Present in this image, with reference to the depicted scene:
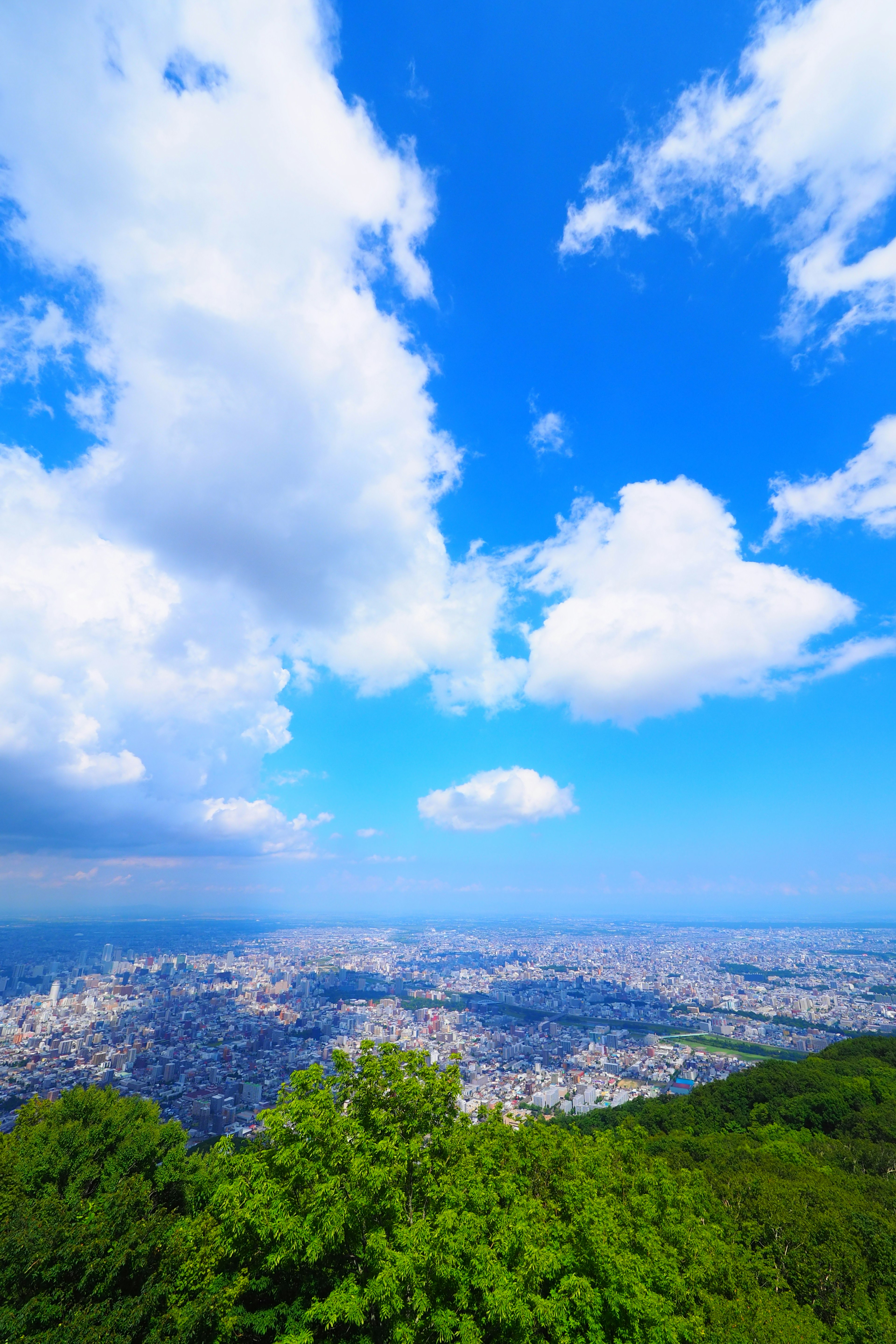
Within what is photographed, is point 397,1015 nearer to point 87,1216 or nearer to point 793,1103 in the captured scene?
point 793,1103

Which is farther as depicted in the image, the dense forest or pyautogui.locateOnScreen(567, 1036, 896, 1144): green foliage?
pyautogui.locateOnScreen(567, 1036, 896, 1144): green foliage

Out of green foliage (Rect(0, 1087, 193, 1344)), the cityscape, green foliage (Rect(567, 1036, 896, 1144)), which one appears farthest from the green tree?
green foliage (Rect(567, 1036, 896, 1144))

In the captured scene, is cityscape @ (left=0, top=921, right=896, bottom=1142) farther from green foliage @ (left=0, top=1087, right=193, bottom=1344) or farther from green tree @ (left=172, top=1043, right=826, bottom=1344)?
green foliage @ (left=0, top=1087, right=193, bottom=1344)

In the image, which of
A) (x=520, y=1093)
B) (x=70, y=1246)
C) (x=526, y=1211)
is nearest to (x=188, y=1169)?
(x=70, y=1246)

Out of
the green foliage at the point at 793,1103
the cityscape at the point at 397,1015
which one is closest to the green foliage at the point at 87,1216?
the cityscape at the point at 397,1015

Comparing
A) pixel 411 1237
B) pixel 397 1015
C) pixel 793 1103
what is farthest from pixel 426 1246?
pixel 397 1015

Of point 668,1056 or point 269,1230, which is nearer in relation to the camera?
point 269,1230

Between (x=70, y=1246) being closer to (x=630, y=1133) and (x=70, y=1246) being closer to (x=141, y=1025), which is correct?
(x=630, y=1133)
